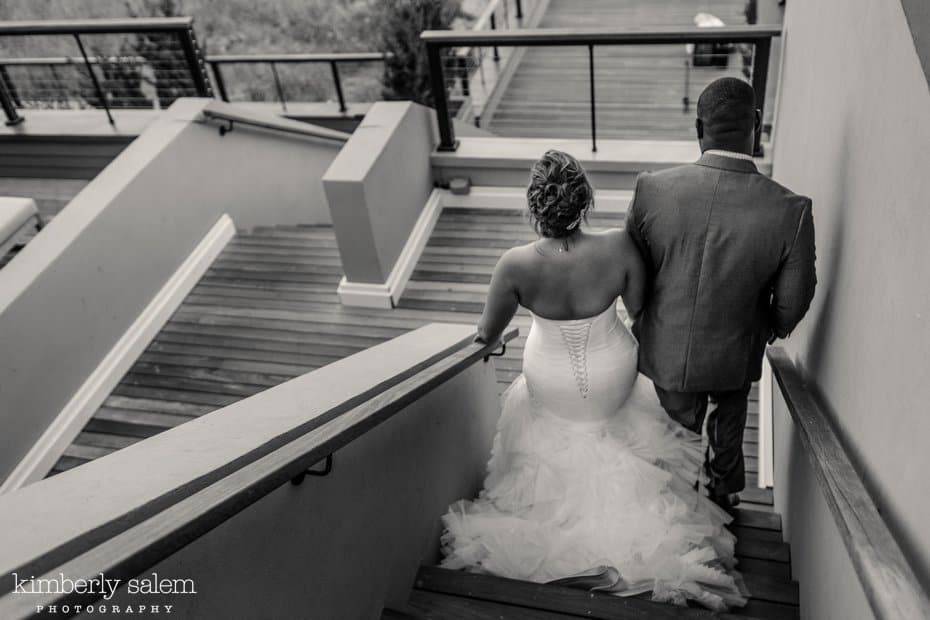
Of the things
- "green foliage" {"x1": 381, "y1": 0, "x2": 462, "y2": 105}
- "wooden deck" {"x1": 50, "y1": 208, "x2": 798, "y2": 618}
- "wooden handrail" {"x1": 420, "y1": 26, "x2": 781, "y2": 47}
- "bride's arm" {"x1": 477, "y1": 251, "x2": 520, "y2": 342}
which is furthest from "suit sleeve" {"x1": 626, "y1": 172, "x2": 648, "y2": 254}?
"green foliage" {"x1": 381, "y1": 0, "x2": 462, "y2": 105}

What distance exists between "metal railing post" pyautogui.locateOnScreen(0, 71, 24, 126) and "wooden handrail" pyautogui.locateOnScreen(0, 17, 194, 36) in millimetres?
664

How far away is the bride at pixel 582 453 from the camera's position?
2182mm

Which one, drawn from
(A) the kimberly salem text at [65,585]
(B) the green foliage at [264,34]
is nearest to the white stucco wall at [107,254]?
(A) the kimberly salem text at [65,585]

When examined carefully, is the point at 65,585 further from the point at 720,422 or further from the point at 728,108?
the point at 720,422

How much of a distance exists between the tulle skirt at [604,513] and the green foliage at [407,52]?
8564 mm

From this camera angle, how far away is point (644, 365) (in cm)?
244

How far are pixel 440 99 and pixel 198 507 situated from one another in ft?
13.4

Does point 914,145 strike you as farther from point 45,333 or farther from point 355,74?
point 355,74

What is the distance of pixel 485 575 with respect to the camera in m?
2.28

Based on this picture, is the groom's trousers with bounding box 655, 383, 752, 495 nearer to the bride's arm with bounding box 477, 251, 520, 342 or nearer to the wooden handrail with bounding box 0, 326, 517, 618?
the bride's arm with bounding box 477, 251, 520, 342

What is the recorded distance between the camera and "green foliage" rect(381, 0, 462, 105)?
34.0 ft

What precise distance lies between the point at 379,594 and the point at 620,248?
4.11ft

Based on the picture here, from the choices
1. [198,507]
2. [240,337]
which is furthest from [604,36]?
[198,507]

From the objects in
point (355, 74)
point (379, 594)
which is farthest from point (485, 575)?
point (355, 74)
